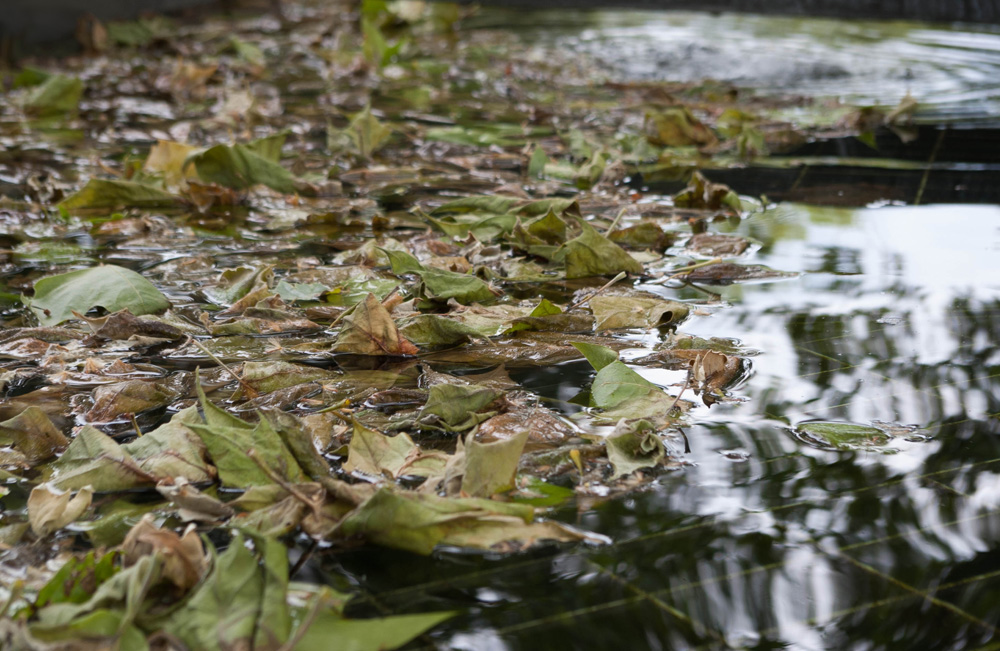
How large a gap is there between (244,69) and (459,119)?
1261mm

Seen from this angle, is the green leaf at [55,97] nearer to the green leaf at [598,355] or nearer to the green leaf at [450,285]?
the green leaf at [450,285]

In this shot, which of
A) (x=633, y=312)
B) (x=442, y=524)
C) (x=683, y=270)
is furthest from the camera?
(x=683, y=270)

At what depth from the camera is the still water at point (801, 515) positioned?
69 centimetres

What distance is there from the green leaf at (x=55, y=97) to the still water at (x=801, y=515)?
2.34 m

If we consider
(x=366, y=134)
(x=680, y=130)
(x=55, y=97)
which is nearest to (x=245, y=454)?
(x=366, y=134)

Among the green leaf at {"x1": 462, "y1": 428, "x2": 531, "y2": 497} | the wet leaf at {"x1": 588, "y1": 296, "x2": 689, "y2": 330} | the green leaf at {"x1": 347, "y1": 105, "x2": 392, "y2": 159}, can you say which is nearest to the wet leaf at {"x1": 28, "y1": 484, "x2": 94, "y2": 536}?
the green leaf at {"x1": 462, "y1": 428, "x2": 531, "y2": 497}

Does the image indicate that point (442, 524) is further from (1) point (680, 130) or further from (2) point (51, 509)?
(1) point (680, 130)

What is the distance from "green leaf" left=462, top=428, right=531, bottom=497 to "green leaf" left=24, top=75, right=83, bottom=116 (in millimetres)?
2646

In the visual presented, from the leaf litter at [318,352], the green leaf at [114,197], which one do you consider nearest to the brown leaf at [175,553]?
the leaf litter at [318,352]

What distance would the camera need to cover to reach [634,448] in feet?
2.93

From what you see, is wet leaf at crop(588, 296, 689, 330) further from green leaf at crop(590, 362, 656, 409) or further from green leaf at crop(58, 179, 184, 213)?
green leaf at crop(58, 179, 184, 213)

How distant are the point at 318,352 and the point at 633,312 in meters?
0.42

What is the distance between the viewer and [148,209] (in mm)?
1898

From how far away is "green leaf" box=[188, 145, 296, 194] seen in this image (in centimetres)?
194
